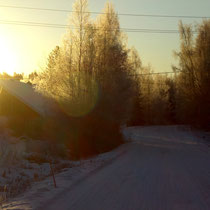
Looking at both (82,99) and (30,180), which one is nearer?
(30,180)

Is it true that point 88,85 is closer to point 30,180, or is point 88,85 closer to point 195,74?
point 30,180

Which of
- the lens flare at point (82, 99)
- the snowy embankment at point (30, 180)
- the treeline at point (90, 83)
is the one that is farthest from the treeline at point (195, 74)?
the snowy embankment at point (30, 180)

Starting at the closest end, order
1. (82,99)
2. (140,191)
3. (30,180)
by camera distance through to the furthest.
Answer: (140,191), (30,180), (82,99)

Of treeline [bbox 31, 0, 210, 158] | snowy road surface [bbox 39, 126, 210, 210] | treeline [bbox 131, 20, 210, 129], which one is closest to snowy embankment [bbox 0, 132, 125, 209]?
snowy road surface [bbox 39, 126, 210, 210]

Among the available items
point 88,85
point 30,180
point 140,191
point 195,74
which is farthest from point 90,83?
point 195,74

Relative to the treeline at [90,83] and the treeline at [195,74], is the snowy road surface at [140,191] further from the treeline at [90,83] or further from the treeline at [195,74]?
the treeline at [195,74]

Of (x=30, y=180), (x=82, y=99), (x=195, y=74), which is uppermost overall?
(x=195, y=74)

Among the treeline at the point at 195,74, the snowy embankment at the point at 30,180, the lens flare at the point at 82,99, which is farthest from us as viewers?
the treeline at the point at 195,74

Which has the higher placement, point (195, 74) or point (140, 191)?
point (195, 74)

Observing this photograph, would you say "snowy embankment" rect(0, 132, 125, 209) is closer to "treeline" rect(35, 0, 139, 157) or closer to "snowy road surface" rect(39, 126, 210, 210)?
"snowy road surface" rect(39, 126, 210, 210)

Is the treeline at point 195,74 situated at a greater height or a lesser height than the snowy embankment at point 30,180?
greater

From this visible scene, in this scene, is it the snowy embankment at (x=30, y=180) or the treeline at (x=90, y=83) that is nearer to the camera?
the snowy embankment at (x=30, y=180)

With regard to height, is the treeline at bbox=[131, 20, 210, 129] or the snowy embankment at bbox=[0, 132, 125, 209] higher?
the treeline at bbox=[131, 20, 210, 129]

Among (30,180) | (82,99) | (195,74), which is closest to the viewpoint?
(30,180)
